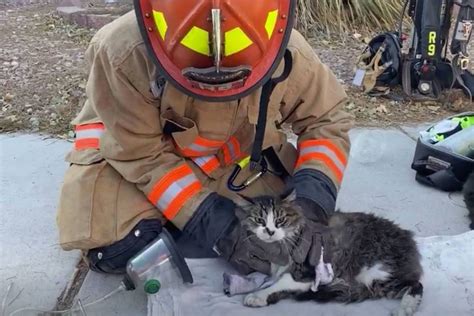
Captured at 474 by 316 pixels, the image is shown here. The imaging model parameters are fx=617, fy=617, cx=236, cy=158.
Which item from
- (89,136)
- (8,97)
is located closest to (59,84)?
(8,97)

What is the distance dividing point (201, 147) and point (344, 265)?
712 millimetres

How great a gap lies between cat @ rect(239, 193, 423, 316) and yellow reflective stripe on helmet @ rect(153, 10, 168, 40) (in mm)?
Result: 741

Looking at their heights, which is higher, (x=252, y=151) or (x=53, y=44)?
(x=252, y=151)

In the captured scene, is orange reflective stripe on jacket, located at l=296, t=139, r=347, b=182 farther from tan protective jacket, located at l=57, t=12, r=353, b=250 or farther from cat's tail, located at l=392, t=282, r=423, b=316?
cat's tail, located at l=392, t=282, r=423, b=316

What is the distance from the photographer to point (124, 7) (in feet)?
20.7

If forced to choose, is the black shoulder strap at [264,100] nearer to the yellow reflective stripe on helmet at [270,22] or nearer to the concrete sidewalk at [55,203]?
the yellow reflective stripe on helmet at [270,22]

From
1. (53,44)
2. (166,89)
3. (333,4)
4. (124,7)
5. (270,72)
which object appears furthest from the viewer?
(124,7)

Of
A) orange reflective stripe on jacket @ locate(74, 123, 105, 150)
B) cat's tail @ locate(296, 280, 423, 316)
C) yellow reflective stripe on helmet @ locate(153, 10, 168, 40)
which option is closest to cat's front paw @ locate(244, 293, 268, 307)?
cat's tail @ locate(296, 280, 423, 316)

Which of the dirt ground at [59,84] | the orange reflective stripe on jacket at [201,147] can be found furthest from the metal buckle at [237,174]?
the dirt ground at [59,84]

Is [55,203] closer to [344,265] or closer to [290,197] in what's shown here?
[290,197]

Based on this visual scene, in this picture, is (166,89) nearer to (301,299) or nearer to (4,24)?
(301,299)

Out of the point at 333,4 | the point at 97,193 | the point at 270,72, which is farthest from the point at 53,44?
the point at 270,72

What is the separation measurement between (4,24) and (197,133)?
4.41 meters

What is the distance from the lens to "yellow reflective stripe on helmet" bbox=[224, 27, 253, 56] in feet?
5.88
